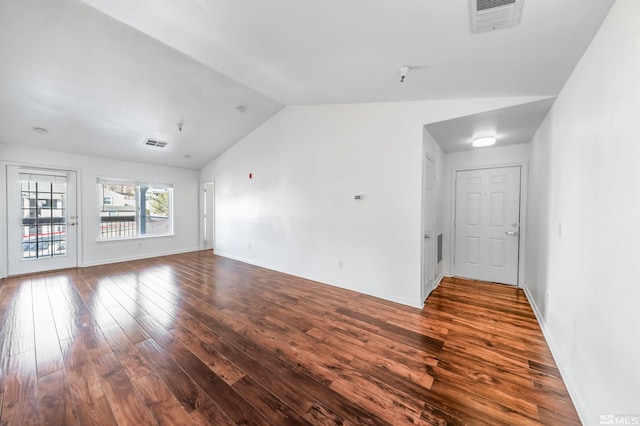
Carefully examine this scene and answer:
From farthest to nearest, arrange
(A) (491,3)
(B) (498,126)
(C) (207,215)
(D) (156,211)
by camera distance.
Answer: (C) (207,215)
(D) (156,211)
(B) (498,126)
(A) (491,3)

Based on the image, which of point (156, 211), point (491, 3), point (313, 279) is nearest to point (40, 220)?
point (156, 211)

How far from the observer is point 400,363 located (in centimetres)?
197

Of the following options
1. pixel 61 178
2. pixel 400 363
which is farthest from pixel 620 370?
pixel 61 178

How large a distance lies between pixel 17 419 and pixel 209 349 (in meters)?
1.10

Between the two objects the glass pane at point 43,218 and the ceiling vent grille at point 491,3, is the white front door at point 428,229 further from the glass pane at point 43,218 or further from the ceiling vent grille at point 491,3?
the glass pane at point 43,218

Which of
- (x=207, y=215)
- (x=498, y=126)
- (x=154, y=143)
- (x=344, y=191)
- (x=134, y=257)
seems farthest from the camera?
(x=207, y=215)

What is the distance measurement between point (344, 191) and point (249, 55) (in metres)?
2.17

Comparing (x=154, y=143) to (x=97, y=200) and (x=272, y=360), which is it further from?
(x=272, y=360)

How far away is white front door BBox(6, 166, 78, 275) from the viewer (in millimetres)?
4344

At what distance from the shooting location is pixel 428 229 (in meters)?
3.42

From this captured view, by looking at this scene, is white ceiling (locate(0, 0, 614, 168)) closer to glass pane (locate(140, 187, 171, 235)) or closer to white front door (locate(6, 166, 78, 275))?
white front door (locate(6, 166, 78, 275))

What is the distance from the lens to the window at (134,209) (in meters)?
5.50

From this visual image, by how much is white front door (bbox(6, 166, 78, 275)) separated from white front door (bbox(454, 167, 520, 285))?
783 centimetres

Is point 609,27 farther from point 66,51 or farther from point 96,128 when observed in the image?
point 96,128
